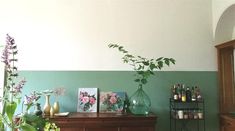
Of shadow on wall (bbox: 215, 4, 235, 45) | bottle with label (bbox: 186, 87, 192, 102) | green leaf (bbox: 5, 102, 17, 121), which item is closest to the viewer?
green leaf (bbox: 5, 102, 17, 121)

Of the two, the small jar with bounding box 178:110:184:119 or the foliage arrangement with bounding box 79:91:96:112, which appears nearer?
the small jar with bounding box 178:110:184:119

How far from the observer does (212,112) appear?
3.45 meters

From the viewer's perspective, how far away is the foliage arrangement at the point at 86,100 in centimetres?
337

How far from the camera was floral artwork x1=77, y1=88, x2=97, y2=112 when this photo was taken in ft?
11.0

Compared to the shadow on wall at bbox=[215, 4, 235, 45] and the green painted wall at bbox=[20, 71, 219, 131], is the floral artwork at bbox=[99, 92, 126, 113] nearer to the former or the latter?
the green painted wall at bbox=[20, 71, 219, 131]

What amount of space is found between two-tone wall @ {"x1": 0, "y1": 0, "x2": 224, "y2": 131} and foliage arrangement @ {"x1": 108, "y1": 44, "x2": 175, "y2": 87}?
0.09m

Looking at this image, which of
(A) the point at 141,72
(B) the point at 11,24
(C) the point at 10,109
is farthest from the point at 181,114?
(B) the point at 11,24

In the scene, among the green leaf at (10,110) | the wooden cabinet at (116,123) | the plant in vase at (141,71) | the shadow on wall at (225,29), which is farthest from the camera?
the shadow on wall at (225,29)

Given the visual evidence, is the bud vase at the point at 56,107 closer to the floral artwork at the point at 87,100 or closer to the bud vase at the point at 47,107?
the bud vase at the point at 47,107

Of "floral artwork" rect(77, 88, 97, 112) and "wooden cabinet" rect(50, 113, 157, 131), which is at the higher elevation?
"floral artwork" rect(77, 88, 97, 112)

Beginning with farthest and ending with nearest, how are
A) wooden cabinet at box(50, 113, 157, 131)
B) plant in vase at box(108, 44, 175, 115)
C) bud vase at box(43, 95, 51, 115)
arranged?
plant in vase at box(108, 44, 175, 115) → bud vase at box(43, 95, 51, 115) → wooden cabinet at box(50, 113, 157, 131)

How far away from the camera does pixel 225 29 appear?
3.52 metres

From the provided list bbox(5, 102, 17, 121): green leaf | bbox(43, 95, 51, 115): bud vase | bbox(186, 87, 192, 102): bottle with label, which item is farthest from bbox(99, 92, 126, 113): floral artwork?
bbox(5, 102, 17, 121): green leaf

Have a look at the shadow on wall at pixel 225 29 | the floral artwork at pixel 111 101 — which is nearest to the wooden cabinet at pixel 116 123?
the floral artwork at pixel 111 101
